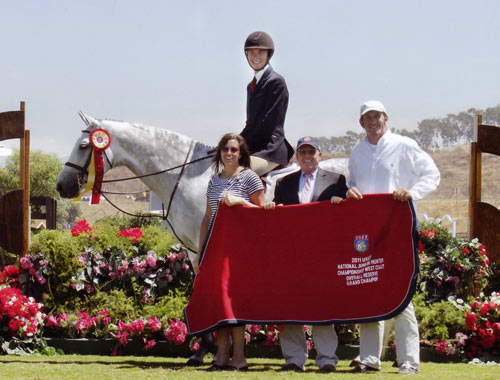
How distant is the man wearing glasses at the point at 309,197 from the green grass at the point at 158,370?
0.14 m

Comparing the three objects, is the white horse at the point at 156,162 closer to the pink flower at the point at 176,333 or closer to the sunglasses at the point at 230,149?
the pink flower at the point at 176,333

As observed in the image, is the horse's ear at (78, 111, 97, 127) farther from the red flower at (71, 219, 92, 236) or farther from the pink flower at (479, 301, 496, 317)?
the pink flower at (479, 301, 496, 317)

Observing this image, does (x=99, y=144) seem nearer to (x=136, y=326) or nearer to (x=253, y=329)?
(x=136, y=326)

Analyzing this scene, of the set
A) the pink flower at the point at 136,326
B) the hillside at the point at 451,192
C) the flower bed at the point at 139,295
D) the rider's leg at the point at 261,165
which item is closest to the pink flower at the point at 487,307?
the flower bed at the point at 139,295

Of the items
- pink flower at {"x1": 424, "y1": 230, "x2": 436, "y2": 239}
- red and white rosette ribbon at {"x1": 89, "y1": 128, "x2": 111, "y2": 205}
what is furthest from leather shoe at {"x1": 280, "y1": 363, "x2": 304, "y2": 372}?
pink flower at {"x1": 424, "y1": 230, "x2": 436, "y2": 239}

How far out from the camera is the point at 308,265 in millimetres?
6535

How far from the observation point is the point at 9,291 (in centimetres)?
802

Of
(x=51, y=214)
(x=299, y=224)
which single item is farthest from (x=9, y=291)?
(x=51, y=214)

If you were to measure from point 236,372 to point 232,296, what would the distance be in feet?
2.17

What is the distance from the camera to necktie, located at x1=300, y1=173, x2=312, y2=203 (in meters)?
6.69

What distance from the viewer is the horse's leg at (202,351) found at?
23.2 ft

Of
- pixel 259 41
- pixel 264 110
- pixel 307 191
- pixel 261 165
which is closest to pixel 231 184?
pixel 307 191

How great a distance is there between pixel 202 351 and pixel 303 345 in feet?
3.63

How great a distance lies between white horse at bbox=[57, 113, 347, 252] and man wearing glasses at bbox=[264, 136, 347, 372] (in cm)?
105
